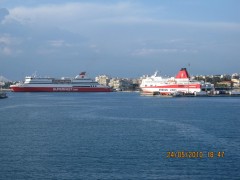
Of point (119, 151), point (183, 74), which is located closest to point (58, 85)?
point (183, 74)

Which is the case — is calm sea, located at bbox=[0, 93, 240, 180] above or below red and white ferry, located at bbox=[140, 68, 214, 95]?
below

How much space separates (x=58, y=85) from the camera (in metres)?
79.8

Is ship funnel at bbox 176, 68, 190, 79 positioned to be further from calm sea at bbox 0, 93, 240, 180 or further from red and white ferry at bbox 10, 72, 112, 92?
calm sea at bbox 0, 93, 240, 180

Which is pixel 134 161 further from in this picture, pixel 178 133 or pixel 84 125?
pixel 84 125

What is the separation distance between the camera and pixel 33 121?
25391 mm

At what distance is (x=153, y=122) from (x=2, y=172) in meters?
13.0

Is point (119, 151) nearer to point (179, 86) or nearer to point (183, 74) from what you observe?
point (179, 86)

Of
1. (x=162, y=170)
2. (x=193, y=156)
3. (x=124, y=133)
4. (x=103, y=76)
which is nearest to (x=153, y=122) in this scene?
(x=124, y=133)

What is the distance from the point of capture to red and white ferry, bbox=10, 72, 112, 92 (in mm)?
78062
